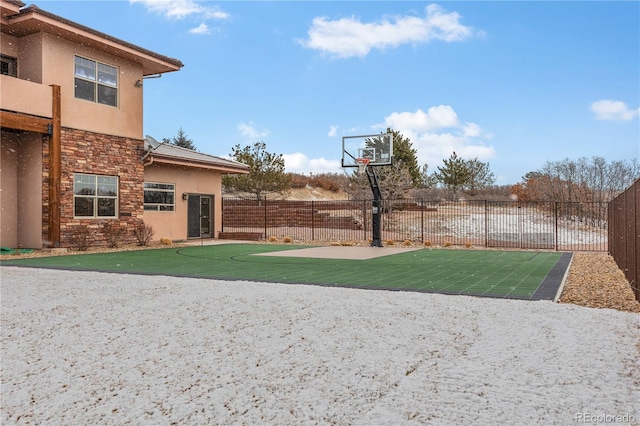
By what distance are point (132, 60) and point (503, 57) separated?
1289cm

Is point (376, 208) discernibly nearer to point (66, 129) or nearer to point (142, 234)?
point (142, 234)

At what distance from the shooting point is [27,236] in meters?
15.1

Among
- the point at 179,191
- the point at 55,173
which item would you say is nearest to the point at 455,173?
the point at 179,191

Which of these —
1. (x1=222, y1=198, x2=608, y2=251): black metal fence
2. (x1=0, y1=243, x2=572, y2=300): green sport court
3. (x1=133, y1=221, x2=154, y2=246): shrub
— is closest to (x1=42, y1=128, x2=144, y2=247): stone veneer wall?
(x1=133, y1=221, x2=154, y2=246): shrub

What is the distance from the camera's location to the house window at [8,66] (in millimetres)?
14734

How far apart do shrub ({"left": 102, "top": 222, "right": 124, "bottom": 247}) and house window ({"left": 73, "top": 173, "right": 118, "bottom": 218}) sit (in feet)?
1.27

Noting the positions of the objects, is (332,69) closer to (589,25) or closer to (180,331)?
(589,25)

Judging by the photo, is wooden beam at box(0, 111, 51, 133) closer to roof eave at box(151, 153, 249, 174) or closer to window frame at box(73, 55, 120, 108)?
window frame at box(73, 55, 120, 108)

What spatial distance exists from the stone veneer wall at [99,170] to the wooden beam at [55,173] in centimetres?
13

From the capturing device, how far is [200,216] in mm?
21328

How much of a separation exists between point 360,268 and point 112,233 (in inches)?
379

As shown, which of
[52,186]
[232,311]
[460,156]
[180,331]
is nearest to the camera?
[180,331]

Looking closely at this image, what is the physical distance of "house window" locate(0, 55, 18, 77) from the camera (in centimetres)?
1473

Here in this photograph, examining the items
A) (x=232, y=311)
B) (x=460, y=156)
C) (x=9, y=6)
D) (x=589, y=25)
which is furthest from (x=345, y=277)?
(x=460, y=156)
